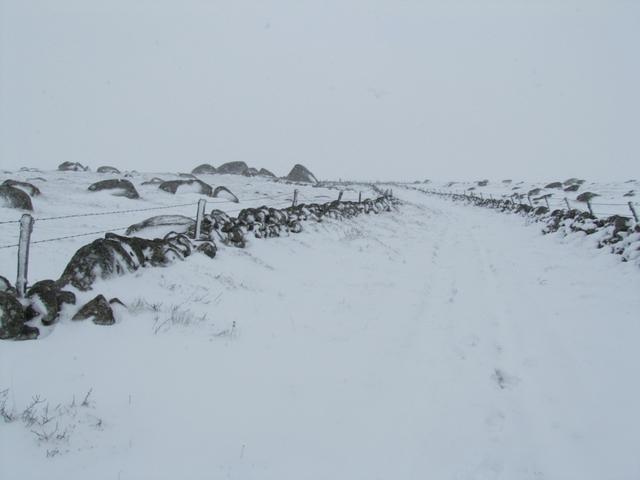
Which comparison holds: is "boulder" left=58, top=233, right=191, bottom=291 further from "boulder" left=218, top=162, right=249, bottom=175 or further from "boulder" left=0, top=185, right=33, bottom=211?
"boulder" left=218, top=162, right=249, bottom=175

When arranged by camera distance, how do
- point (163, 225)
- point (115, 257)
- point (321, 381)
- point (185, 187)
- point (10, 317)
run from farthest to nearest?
point (185, 187)
point (163, 225)
point (115, 257)
point (321, 381)
point (10, 317)

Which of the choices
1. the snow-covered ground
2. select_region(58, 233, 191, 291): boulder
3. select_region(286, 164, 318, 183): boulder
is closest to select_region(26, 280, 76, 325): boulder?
the snow-covered ground

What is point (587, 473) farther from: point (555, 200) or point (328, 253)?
point (555, 200)

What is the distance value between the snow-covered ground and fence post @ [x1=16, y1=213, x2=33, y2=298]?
1.91 feet

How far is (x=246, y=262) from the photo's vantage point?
327 inches

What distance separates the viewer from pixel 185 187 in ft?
64.3

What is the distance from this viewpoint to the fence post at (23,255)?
4598mm

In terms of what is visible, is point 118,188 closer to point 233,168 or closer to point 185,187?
point 185,187

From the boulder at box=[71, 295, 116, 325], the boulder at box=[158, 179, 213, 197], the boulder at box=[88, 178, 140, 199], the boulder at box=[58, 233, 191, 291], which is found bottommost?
the boulder at box=[71, 295, 116, 325]

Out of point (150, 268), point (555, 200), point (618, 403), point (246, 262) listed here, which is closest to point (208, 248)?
point (246, 262)

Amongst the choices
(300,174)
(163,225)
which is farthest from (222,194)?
(300,174)

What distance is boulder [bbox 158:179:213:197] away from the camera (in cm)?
1925

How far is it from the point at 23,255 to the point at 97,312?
1.05 metres

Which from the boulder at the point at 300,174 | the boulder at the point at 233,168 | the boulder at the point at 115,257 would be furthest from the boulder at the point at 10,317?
the boulder at the point at 233,168
